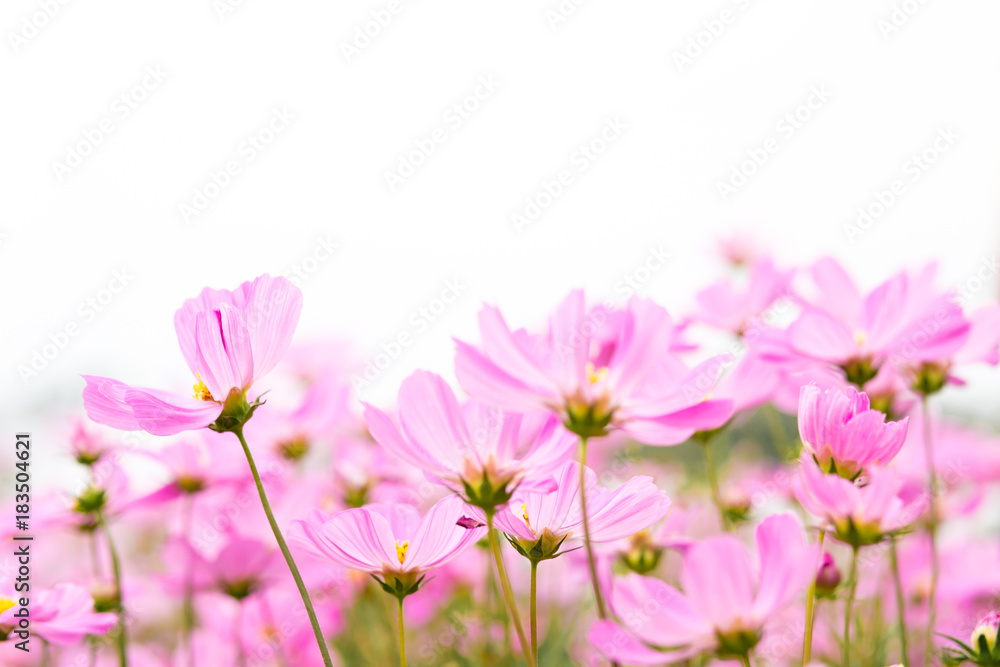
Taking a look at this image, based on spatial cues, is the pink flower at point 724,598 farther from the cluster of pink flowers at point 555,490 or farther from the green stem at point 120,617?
the green stem at point 120,617

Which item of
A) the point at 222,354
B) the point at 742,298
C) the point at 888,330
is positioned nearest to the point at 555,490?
the point at 222,354

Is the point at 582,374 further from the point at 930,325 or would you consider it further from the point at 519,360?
the point at 930,325

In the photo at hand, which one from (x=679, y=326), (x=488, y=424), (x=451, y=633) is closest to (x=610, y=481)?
(x=451, y=633)

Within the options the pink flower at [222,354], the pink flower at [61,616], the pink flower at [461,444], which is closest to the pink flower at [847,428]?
the pink flower at [461,444]

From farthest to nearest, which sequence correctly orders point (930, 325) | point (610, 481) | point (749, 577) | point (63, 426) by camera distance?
point (610, 481)
point (63, 426)
point (930, 325)
point (749, 577)

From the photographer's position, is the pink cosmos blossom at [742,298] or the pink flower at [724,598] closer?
the pink flower at [724,598]

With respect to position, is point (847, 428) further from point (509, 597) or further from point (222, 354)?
point (222, 354)
